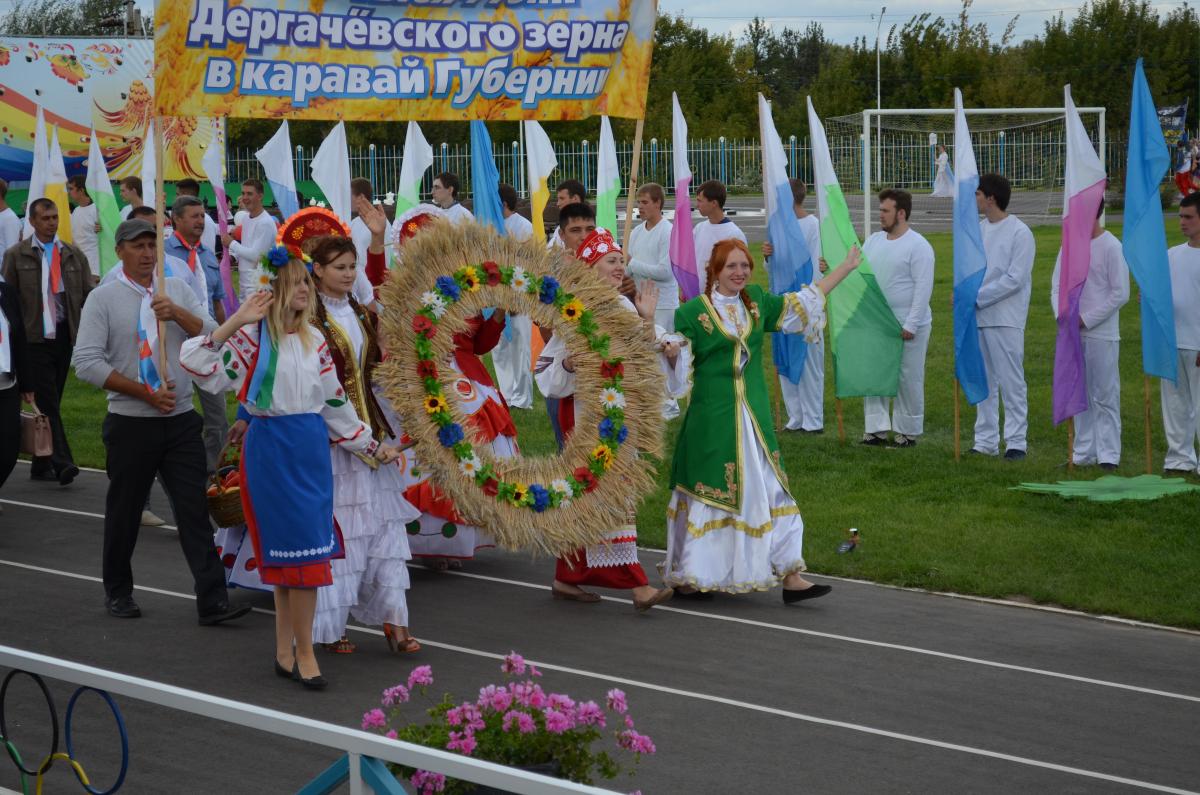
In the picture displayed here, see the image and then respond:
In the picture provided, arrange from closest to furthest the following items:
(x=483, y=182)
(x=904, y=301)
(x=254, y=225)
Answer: (x=904, y=301)
(x=483, y=182)
(x=254, y=225)

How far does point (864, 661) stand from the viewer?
733cm

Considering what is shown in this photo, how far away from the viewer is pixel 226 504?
7.99 meters

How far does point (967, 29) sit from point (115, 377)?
53.8m

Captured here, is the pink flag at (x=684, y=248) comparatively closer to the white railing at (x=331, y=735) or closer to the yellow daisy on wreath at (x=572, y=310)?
the yellow daisy on wreath at (x=572, y=310)

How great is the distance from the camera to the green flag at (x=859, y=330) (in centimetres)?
1260

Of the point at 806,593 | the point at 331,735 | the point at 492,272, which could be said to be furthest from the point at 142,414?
the point at 331,735

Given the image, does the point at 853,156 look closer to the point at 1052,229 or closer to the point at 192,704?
the point at 1052,229

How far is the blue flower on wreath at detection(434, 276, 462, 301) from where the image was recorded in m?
7.46

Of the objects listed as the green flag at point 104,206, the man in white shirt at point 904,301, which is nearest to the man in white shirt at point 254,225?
the green flag at point 104,206

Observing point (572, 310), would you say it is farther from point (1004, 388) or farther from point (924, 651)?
point (1004, 388)

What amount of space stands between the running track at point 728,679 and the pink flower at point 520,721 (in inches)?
55.2

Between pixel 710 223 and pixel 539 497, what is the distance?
6611 mm

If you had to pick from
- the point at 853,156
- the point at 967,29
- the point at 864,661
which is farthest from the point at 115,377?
the point at 967,29

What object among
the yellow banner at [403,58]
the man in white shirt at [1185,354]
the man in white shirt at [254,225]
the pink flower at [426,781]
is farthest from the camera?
A: the man in white shirt at [254,225]
